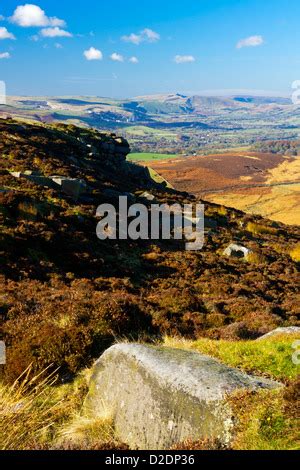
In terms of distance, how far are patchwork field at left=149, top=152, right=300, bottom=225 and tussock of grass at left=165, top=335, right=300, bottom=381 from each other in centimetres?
7474

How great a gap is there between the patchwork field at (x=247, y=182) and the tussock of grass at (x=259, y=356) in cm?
7474

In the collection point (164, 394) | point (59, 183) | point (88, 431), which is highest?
Answer: point (59, 183)

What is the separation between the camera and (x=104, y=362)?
7.92 metres

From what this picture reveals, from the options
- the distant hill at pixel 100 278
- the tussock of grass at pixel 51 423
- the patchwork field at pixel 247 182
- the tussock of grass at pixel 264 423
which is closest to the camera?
the tussock of grass at pixel 264 423

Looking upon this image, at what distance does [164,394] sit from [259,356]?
8.04 feet

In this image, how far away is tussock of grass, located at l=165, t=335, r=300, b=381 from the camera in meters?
7.23

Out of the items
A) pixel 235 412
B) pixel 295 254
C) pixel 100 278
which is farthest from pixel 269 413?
pixel 295 254

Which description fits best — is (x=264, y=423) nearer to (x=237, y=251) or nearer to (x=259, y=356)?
(x=259, y=356)

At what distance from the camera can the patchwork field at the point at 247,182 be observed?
326 feet

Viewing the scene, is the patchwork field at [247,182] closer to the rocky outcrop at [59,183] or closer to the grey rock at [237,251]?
the grey rock at [237,251]

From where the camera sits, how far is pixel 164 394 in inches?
252

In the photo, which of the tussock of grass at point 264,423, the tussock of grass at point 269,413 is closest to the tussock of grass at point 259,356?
the tussock of grass at point 269,413

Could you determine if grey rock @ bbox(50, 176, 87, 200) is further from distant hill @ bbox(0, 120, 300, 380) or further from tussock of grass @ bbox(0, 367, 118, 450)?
tussock of grass @ bbox(0, 367, 118, 450)

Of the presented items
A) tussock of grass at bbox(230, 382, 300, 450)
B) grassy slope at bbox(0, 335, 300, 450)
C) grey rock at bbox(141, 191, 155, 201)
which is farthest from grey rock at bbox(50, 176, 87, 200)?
tussock of grass at bbox(230, 382, 300, 450)
